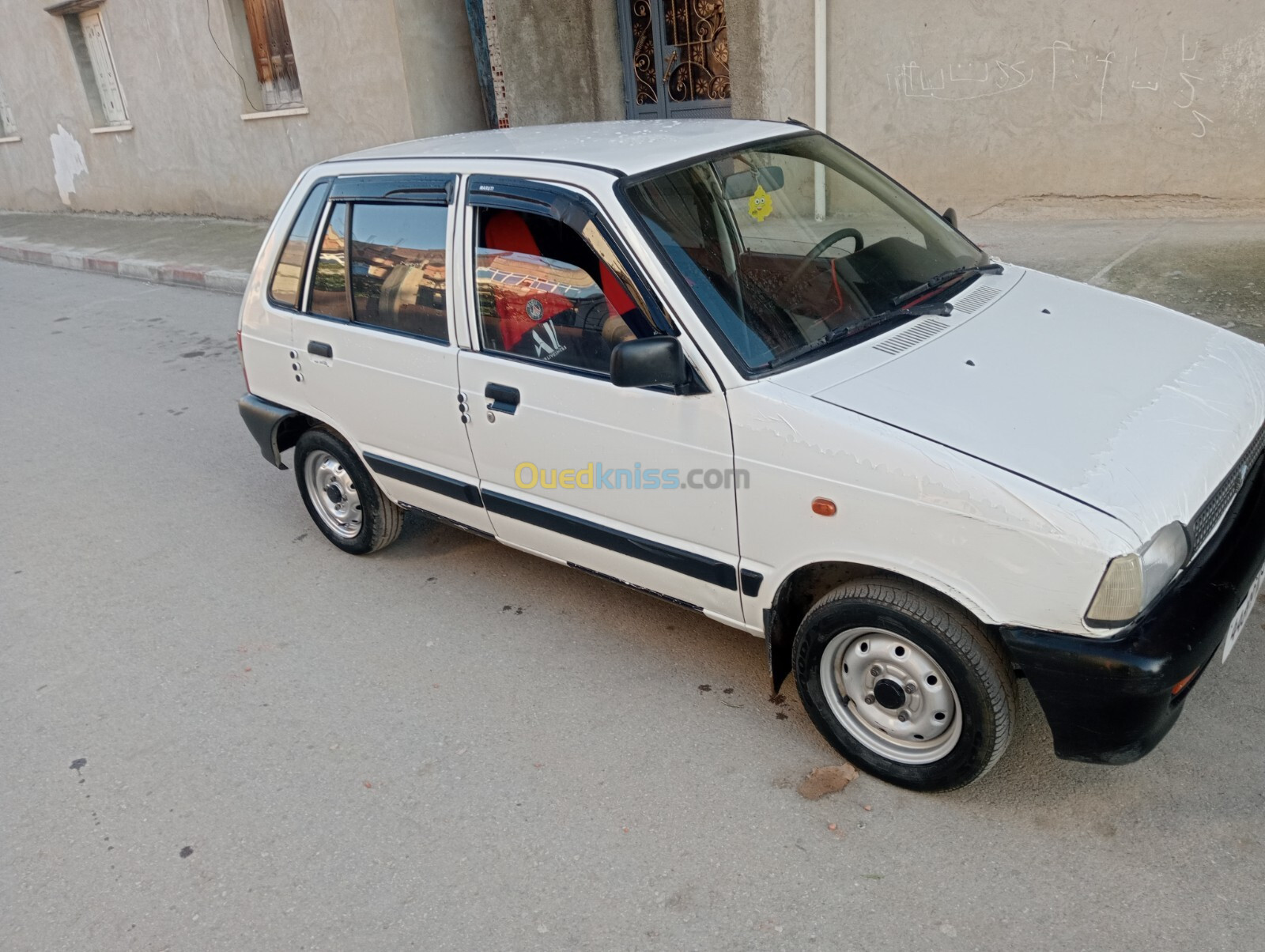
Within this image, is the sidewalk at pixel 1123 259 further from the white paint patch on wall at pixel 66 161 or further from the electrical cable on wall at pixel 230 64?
the white paint patch on wall at pixel 66 161

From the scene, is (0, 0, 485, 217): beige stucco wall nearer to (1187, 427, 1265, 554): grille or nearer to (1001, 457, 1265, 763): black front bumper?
(1187, 427, 1265, 554): grille

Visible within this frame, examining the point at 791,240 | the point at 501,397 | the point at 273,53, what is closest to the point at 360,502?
the point at 501,397

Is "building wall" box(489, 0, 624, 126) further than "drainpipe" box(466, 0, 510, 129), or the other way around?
"building wall" box(489, 0, 624, 126)

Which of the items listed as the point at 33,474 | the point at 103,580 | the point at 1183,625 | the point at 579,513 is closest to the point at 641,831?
the point at 579,513

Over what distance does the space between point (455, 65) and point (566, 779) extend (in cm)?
1066

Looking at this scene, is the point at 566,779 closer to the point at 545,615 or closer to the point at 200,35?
the point at 545,615

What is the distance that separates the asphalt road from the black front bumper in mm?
338

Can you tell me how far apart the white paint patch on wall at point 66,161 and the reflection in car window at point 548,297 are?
1703cm

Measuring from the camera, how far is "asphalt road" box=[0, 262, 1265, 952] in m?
2.55

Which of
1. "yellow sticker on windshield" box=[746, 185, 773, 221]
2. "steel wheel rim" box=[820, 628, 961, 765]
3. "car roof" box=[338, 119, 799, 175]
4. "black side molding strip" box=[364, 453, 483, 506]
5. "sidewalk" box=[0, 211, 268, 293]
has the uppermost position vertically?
"car roof" box=[338, 119, 799, 175]

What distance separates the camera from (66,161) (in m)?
17.7

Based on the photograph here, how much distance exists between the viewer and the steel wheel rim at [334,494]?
452cm

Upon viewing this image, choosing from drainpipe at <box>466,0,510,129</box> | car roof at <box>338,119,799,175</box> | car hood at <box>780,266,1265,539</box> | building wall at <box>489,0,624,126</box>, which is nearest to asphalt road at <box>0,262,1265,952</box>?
car hood at <box>780,266,1265,539</box>

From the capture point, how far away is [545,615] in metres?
4.06
